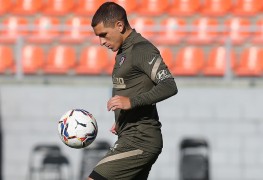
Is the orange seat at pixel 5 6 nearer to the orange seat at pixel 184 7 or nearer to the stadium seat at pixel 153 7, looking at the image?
A: the stadium seat at pixel 153 7

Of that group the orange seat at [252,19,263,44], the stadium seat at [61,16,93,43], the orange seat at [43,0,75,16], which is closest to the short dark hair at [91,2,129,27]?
the orange seat at [252,19,263,44]

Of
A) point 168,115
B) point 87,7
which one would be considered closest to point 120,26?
point 168,115

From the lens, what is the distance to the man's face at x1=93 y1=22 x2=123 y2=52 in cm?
658

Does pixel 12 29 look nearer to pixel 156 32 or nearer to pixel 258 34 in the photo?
pixel 156 32

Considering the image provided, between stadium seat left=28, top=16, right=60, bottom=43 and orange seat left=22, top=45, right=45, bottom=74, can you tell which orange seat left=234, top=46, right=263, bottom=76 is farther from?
orange seat left=22, top=45, right=45, bottom=74

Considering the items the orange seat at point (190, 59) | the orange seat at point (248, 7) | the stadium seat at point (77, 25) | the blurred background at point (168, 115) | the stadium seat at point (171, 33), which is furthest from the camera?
the orange seat at point (248, 7)

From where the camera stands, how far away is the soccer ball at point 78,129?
7172 millimetres

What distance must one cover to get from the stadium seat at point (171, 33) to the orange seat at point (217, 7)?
18.5 inches

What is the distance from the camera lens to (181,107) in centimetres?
1205

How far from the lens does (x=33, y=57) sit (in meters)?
13.8

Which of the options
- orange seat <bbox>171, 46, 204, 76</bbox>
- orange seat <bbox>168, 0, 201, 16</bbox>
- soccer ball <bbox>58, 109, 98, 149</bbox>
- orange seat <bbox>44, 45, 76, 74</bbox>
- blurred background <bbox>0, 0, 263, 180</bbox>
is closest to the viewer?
soccer ball <bbox>58, 109, 98, 149</bbox>

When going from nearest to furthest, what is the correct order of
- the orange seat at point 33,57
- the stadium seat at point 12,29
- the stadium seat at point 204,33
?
1. the stadium seat at point 12,29
2. the stadium seat at point 204,33
3. the orange seat at point 33,57

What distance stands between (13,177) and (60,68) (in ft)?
6.72

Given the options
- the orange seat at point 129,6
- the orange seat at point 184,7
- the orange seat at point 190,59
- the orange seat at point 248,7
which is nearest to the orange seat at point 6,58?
the orange seat at point 129,6
